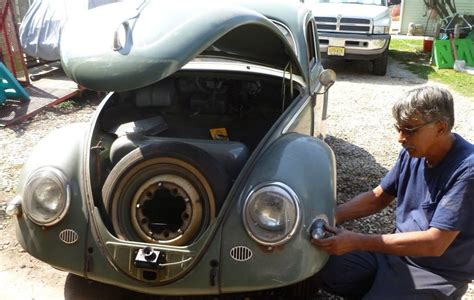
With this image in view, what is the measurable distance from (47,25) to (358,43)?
6238mm

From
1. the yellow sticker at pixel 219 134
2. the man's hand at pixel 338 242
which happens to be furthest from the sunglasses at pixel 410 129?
the yellow sticker at pixel 219 134

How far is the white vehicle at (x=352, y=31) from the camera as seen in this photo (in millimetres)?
10289

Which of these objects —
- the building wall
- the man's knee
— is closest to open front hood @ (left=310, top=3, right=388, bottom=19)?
the building wall

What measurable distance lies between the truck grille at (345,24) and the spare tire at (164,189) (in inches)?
334

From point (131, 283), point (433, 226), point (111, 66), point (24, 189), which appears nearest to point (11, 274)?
point (24, 189)

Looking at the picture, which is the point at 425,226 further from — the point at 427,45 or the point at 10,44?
the point at 427,45

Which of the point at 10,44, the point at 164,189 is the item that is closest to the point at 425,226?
the point at 164,189

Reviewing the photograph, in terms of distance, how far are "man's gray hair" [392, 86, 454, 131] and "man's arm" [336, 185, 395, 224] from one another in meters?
0.71

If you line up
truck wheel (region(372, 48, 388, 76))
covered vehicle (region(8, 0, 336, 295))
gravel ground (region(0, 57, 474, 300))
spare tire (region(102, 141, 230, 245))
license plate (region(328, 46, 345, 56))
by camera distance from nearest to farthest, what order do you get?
covered vehicle (region(8, 0, 336, 295)) < spare tire (region(102, 141, 230, 245)) < gravel ground (region(0, 57, 474, 300)) < license plate (region(328, 46, 345, 56)) < truck wheel (region(372, 48, 388, 76))

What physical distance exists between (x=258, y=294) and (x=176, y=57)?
1.44 metres

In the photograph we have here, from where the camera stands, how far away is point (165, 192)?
8.46ft

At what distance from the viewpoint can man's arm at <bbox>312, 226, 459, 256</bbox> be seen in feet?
7.81

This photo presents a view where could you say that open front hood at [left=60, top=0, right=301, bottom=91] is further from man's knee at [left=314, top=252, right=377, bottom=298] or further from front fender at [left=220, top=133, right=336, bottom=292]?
man's knee at [left=314, top=252, right=377, bottom=298]

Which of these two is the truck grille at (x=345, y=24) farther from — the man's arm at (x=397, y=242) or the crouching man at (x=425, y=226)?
the man's arm at (x=397, y=242)
